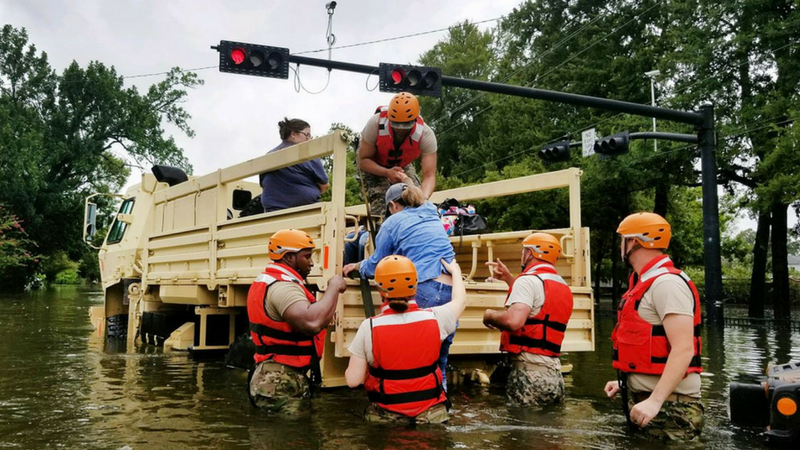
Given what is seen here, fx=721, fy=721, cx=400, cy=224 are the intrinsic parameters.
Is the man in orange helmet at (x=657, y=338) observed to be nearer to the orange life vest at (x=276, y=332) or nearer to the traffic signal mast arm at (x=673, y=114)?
the orange life vest at (x=276, y=332)

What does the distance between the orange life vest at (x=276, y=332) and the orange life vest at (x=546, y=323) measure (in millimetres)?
1643

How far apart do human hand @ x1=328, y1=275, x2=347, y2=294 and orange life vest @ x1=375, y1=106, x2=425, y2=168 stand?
→ 145 cm

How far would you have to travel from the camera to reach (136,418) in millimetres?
5227

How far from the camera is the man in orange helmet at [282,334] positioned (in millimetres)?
5117

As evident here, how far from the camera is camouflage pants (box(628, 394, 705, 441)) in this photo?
423 centimetres

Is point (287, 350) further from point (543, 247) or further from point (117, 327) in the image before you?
point (117, 327)

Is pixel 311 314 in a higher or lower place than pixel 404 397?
higher

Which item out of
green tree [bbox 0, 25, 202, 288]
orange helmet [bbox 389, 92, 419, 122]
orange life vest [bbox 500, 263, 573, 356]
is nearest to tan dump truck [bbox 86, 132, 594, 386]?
orange helmet [bbox 389, 92, 419, 122]

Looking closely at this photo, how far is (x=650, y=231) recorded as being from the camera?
4312mm

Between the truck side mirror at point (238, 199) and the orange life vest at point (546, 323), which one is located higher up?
the truck side mirror at point (238, 199)

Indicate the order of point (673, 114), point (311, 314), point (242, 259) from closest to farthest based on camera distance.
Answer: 1. point (311, 314)
2. point (242, 259)
3. point (673, 114)

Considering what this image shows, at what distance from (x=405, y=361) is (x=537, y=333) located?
163 centimetres

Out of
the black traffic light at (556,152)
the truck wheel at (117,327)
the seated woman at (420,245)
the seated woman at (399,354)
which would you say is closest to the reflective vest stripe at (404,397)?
the seated woman at (399,354)

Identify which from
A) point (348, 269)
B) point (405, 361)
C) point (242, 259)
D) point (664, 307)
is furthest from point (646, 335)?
point (242, 259)
